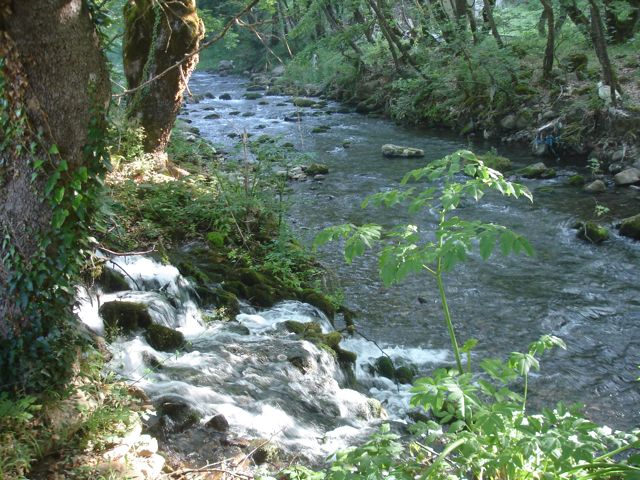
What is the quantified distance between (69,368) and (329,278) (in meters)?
4.91

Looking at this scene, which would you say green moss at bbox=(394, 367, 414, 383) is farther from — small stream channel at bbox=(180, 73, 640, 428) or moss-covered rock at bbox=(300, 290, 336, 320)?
moss-covered rock at bbox=(300, 290, 336, 320)

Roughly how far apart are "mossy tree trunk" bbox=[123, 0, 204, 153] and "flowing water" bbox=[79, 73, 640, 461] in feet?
9.55

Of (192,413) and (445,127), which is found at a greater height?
(445,127)

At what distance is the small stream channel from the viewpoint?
6.16 m

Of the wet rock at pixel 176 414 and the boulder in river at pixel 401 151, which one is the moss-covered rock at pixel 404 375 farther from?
the boulder in river at pixel 401 151

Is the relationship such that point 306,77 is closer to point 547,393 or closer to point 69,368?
point 547,393

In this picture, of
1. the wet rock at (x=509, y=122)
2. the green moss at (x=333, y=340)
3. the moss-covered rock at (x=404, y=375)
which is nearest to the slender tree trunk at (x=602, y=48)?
the wet rock at (x=509, y=122)

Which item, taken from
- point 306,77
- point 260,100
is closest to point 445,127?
point 306,77

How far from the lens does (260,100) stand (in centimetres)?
2484

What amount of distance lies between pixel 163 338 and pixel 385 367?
2363mm

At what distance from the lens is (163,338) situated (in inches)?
214

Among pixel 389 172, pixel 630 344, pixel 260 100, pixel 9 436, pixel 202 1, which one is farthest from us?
pixel 202 1

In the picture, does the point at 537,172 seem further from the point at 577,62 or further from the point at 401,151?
the point at 577,62

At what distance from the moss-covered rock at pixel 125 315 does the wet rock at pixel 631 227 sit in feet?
25.2
